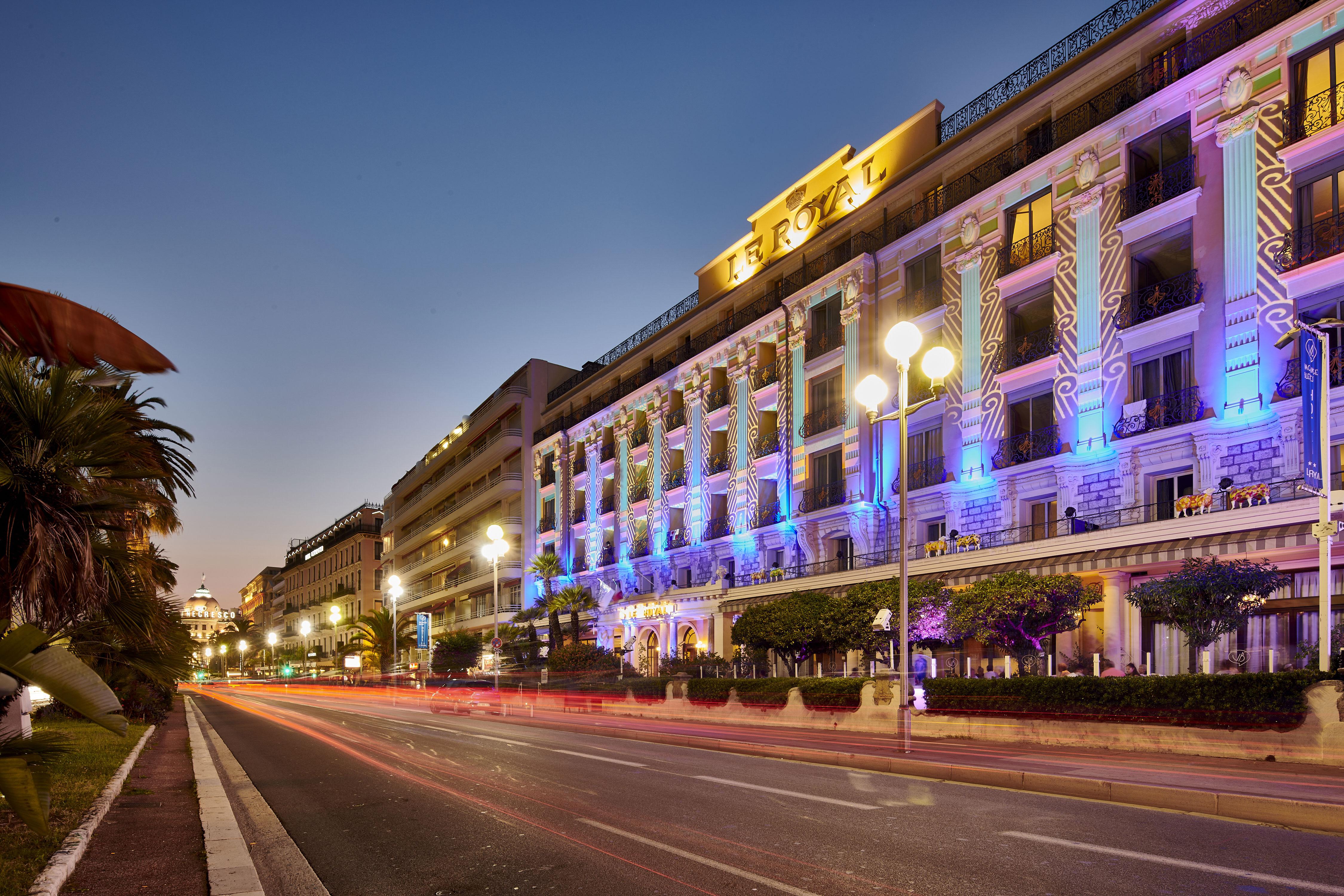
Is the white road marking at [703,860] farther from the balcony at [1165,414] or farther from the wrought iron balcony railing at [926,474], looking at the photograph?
the wrought iron balcony railing at [926,474]

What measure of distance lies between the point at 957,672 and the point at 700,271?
27.4m

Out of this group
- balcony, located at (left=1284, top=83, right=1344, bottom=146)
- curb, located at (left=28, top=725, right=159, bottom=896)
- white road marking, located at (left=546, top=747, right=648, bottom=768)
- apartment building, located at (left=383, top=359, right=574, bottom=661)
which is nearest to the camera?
curb, located at (left=28, top=725, right=159, bottom=896)

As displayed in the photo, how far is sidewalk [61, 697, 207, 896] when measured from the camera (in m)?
6.92

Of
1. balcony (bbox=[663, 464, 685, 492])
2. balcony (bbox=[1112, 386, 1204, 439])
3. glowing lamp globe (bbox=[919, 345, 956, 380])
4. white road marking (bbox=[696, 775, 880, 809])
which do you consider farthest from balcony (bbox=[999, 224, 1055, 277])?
balcony (bbox=[663, 464, 685, 492])

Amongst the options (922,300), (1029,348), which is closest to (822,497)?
(922,300)

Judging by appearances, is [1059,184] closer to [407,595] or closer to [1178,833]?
[1178,833]

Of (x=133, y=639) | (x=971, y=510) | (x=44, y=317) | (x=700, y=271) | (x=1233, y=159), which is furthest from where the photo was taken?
(x=700, y=271)

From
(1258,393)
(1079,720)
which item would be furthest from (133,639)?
(1258,393)

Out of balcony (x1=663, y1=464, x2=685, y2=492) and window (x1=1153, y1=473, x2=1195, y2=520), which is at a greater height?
balcony (x1=663, y1=464, x2=685, y2=492)

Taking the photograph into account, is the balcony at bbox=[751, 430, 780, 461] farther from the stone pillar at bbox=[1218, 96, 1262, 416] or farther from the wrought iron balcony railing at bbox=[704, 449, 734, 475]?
the stone pillar at bbox=[1218, 96, 1262, 416]

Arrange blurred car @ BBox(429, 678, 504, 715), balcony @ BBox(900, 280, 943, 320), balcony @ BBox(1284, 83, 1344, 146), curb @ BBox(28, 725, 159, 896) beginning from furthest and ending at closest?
blurred car @ BBox(429, 678, 504, 715) < balcony @ BBox(900, 280, 943, 320) < balcony @ BBox(1284, 83, 1344, 146) < curb @ BBox(28, 725, 159, 896)

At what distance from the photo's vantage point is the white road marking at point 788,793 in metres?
10.3

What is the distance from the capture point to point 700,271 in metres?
48.6

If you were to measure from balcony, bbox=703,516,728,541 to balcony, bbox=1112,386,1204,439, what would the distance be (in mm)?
19742
